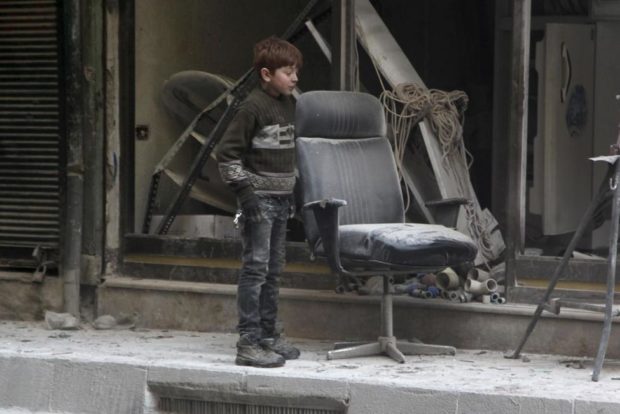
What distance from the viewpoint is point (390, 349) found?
26.5ft

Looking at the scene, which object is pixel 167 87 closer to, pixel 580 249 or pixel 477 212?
pixel 477 212

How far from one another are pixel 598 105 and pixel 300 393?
337 centimetres

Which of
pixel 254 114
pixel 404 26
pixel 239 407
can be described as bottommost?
pixel 239 407

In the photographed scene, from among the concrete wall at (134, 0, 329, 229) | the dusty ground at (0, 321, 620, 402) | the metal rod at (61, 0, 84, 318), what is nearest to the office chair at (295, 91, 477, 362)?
the dusty ground at (0, 321, 620, 402)

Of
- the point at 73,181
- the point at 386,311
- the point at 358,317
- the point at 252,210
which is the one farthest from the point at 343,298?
the point at 73,181

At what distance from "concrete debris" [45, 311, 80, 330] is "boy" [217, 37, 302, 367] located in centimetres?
→ 186

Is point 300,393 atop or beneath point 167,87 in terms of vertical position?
beneath

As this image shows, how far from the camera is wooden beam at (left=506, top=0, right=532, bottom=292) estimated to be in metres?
8.51

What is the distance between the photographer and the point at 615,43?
9617 mm

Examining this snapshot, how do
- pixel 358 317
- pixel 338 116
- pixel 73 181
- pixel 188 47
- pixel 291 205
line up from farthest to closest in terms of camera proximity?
1. pixel 188 47
2. pixel 73 181
3. pixel 358 317
4. pixel 338 116
5. pixel 291 205

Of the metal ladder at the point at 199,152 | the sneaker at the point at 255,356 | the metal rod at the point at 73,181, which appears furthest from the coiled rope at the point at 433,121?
the metal rod at the point at 73,181

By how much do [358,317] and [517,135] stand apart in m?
1.50

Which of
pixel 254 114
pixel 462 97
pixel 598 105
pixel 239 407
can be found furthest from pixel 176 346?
pixel 598 105

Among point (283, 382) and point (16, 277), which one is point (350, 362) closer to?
point (283, 382)
